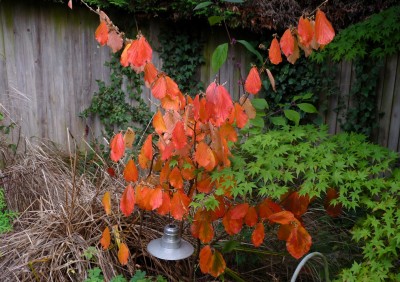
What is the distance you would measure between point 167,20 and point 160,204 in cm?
286

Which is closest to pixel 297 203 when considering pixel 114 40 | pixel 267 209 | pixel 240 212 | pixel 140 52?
pixel 267 209

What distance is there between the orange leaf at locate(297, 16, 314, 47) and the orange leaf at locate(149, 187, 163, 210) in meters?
0.94

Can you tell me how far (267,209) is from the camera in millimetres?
2102

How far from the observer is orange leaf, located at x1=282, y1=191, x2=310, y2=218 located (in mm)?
2146

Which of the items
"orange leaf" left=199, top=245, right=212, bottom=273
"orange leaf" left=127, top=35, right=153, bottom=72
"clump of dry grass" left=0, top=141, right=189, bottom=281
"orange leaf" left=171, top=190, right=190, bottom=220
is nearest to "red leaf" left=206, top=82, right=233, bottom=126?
"orange leaf" left=127, top=35, right=153, bottom=72

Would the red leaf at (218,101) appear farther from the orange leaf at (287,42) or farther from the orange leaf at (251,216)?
the orange leaf at (251,216)

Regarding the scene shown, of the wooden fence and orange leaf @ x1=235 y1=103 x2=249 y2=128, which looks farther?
the wooden fence

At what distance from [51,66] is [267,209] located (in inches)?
137

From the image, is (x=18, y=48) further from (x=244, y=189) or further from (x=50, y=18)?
(x=244, y=189)

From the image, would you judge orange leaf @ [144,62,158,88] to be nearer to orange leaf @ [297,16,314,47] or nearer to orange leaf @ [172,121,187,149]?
orange leaf @ [172,121,187,149]

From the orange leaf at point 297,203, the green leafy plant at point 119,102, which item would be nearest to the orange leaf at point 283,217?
Result: the orange leaf at point 297,203

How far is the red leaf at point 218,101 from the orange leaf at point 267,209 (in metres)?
0.55

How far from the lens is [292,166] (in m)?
1.98

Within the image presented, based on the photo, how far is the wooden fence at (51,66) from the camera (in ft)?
15.2
